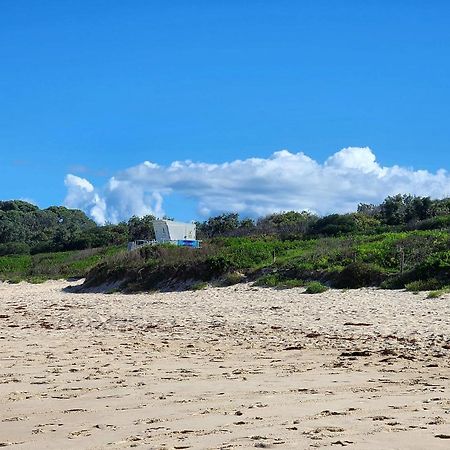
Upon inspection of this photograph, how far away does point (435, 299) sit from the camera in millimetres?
16125

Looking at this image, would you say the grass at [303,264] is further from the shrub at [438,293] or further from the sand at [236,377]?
the sand at [236,377]

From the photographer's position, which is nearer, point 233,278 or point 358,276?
point 358,276

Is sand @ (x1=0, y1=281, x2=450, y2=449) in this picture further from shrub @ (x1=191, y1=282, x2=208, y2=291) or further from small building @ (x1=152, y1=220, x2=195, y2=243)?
small building @ (x1=152, y1=220, x2=195, y2=243)

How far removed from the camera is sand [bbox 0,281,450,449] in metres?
4.96

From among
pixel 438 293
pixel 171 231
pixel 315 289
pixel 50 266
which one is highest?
pixel 171 231

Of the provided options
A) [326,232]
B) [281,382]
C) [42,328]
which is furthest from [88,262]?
[281,382]

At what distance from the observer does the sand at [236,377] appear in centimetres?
496

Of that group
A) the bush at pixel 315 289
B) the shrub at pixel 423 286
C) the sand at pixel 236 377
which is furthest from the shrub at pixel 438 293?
the bush at pixel 315 289

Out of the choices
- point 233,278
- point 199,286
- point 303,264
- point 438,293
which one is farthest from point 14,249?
point 438,293

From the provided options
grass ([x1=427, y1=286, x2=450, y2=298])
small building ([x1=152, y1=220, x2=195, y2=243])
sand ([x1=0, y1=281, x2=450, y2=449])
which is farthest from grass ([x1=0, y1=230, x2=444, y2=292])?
small building ([x1=152, y1=220, x2=195, y2=243])

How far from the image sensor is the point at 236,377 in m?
7.90

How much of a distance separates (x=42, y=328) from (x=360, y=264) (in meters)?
10.4

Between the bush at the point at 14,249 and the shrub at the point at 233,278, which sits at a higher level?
the bush at the point at 14,249

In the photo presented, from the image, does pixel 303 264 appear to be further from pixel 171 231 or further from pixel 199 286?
pixel 171 231
